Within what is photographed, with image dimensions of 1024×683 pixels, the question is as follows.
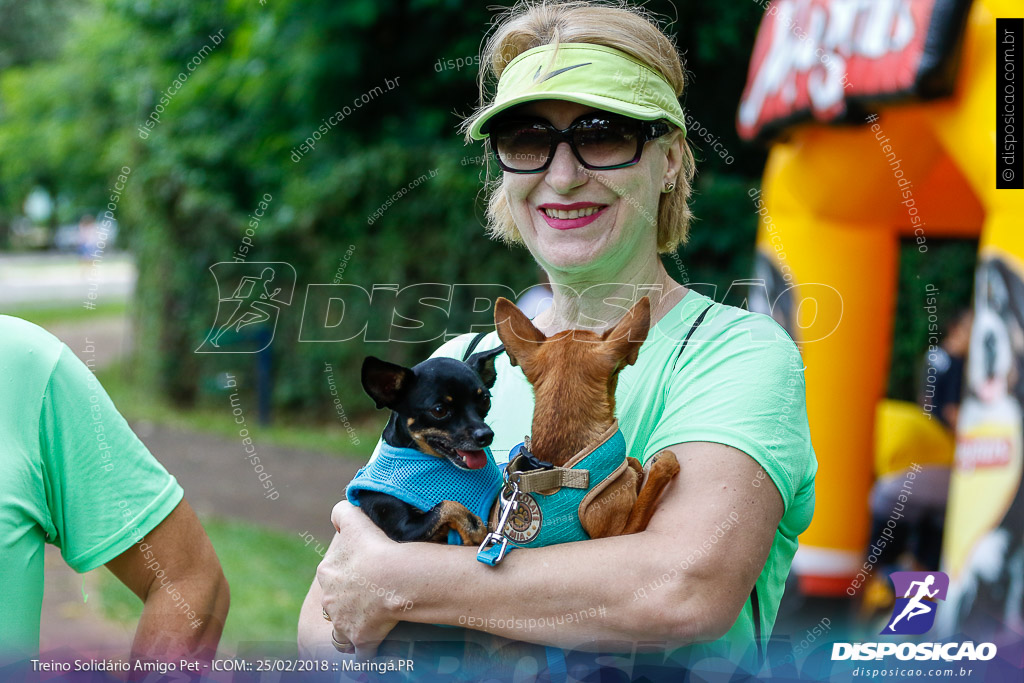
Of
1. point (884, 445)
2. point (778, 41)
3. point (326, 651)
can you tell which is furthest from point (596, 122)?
point (884, 445)

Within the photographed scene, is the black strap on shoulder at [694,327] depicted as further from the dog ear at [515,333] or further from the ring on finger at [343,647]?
the ring on finger at [343,647]

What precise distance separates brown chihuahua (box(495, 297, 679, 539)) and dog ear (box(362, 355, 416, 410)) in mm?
189

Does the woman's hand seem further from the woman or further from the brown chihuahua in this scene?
the brown chihuahua

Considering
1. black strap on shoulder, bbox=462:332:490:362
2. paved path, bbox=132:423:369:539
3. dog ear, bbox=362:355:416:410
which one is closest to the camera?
dog ear, bbox=362:355:416:410

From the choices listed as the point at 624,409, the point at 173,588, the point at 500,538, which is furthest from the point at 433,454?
the point at 173,588

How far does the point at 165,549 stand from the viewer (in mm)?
1739

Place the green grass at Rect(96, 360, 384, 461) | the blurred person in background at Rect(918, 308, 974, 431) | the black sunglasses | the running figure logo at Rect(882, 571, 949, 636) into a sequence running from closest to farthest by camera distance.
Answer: the black sunglasses → the running figure logo at Rect(882, 571, 949, 636) → the blurred person in background at Rect(918, 308, 974, 431) → the green grass at Rect(96, 360, 384, 461)

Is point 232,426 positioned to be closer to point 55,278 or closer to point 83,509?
point 83,509

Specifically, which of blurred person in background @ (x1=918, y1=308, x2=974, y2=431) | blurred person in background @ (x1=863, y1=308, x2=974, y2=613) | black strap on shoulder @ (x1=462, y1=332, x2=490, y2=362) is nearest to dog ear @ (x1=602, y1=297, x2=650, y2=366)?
black strap on shoulder @ (x1=462, y1=332, x2=490, y2=362)

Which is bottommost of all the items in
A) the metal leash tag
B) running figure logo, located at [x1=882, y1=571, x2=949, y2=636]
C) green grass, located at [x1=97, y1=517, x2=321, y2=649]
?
green grass, located at [x1=97, y1=517, x2=321, y2=649]

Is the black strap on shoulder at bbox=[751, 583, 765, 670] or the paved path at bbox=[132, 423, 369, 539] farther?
the paved path at bbox=[132, 423, 369, 539]

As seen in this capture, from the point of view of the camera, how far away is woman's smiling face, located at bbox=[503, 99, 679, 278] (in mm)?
1506

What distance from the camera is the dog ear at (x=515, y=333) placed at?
1301 mm

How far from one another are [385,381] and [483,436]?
190 mm
